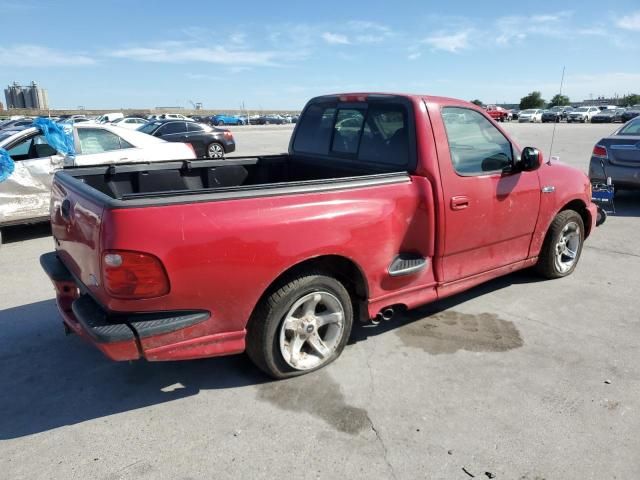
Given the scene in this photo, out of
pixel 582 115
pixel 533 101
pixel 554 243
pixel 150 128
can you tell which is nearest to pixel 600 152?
pixel 554 243

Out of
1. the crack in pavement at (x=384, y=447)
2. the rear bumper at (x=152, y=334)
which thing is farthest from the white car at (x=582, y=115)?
the rear bumper at (x=152, y=334)

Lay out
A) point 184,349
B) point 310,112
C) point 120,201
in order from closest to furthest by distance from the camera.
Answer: point 120,201 → point 184,349 → point 310,112

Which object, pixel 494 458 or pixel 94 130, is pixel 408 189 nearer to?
pixel 494 458

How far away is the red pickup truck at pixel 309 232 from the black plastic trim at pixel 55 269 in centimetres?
1

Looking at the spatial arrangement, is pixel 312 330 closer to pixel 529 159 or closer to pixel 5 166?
pixel 529 159

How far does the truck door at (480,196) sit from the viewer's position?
3695 mm

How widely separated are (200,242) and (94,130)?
6291 mm

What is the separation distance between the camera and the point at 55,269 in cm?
338

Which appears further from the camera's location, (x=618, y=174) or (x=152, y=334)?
(x=618, y=174)

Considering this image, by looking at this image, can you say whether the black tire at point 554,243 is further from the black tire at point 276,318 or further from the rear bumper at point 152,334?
the rear bumper at point 152,334

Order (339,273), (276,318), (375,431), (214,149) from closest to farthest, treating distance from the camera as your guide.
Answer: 1. (375,431)
2. (276,318)
3. (339,273)
4. (214,149)

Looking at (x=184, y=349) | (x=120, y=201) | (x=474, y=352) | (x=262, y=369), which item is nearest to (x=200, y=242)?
(x=120, y=201)

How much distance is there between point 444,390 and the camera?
315cm

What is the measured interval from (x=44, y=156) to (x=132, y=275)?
18.9 ft
